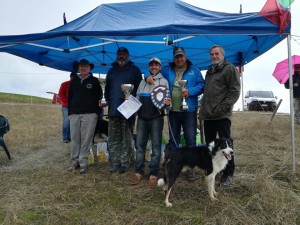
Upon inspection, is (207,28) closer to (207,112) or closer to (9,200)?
(207,112)

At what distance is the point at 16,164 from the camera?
5699 millimetres

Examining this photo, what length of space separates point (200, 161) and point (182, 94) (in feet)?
3.09

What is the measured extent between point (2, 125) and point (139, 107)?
3.31m

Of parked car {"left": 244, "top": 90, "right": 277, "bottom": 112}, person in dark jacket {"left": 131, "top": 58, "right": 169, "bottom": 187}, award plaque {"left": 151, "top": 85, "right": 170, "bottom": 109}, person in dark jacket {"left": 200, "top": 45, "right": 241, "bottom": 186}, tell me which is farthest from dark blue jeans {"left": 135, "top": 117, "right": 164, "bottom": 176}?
parked car {"left": 244, "top": 90, "right": 277, "bottom": 112}

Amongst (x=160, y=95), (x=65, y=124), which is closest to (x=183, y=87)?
(x=160, y=95)

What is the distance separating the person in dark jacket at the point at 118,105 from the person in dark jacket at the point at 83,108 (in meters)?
0.26

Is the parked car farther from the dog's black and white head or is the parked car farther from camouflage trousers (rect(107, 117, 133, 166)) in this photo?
the dog's black and white head

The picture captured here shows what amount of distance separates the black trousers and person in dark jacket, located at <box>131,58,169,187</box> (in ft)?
2.19

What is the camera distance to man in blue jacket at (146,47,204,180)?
160 inches

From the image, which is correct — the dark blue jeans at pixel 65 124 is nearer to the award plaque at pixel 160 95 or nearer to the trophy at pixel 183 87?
the award plaque at pixel 160 95

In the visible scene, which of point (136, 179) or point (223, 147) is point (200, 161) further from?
point (136, 179)

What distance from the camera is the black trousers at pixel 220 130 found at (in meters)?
3.90

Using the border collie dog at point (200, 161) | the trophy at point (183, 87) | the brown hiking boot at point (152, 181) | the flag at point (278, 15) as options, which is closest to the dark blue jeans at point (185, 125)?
the trophy at point (183, 87)

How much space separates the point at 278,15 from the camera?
3.86 meters
